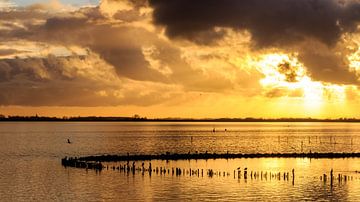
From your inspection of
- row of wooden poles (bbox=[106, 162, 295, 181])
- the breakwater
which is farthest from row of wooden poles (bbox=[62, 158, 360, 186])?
the breakwater

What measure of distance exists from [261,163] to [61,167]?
40.6 meters

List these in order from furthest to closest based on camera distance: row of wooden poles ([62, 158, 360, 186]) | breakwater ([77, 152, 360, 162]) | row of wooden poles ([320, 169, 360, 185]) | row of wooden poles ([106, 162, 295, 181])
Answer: breakwater ([77, 152, 360, 162]) → row of wooden poles ([106, 162, 295, 181]) → row of wooden poles ([62, 158, 360, 186]) → row of wooden poles ([320, 169, 360, 185])

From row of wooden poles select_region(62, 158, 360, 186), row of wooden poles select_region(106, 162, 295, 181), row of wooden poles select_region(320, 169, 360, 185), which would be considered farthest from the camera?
row of wooden poles select_region(106, 162, 295, 181)

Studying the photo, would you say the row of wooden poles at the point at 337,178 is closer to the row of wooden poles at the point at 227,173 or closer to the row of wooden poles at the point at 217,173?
the row of wooden poles at the point at 227,173

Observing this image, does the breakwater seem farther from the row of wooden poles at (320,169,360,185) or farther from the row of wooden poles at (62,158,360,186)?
the row of wooden poles at (320,169,360,185)

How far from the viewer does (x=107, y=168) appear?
340ft

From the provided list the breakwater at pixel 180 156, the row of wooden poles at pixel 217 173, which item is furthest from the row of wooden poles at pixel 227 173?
the breakwater at pixel 180 156

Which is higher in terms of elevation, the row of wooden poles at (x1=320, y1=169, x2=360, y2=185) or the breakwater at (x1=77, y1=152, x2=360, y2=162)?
the breakwater at (x1=77, y1=152, x2=360, y2=162)

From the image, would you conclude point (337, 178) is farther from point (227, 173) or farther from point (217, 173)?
point (217, 173)

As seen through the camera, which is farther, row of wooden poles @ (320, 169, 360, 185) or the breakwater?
the breakwater

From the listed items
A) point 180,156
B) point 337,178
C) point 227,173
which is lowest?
point 337,178

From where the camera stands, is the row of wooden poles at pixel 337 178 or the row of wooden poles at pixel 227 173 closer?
the row of wooden poles at pixel 337 178

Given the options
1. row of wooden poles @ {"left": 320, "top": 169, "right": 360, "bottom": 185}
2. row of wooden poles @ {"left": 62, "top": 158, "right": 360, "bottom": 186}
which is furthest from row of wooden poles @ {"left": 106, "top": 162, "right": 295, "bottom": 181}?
row of wooden poles @ {"left": 320, "top": 169, "right": 360, "bottom": 185}

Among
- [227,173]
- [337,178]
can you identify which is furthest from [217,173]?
[337,178]
